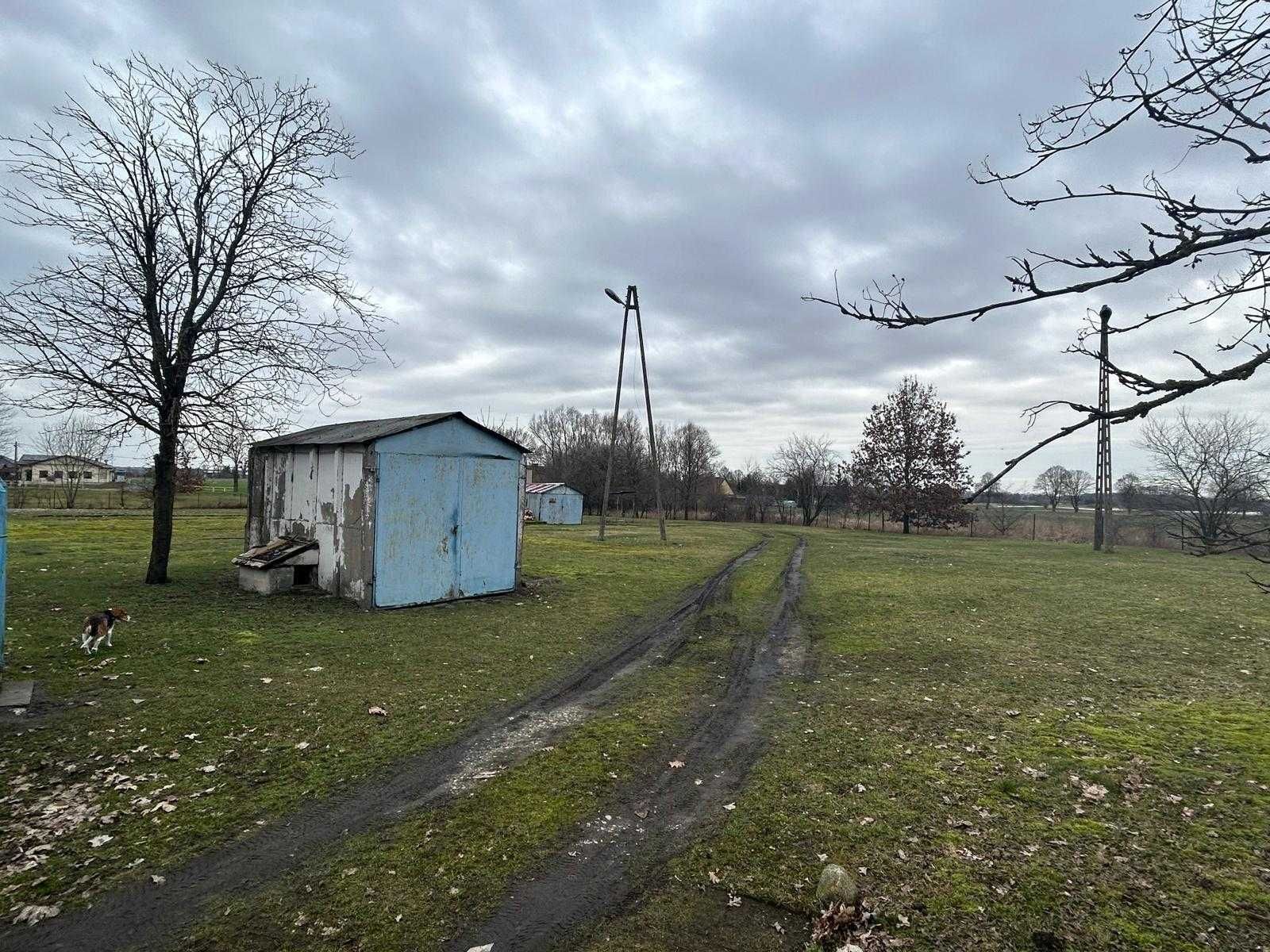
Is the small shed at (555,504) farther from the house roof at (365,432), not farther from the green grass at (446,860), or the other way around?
the green grass at (446,860)

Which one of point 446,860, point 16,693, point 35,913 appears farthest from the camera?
point 16,693

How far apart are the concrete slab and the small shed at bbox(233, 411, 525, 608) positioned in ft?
15.5

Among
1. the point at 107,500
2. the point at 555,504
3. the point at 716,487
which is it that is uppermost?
the point at 716,487

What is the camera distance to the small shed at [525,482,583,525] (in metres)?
41.1

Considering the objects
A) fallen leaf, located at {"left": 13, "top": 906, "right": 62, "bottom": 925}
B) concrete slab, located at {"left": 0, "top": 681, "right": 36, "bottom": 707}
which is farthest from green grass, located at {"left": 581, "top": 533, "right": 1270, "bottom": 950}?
concrete slab, located at {"left": 0, "top": 681, "right": 36, "bottom": 707}

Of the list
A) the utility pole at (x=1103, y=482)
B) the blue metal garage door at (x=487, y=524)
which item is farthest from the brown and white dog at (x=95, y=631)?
the utility pole at (x=1103, y=482)

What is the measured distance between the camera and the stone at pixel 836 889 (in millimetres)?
3189

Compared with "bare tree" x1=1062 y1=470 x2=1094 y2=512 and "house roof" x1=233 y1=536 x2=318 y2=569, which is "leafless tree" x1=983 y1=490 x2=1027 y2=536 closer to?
"bare tree" x1=1062 y1=470 x2=1094 y2=512

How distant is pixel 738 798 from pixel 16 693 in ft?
22.1

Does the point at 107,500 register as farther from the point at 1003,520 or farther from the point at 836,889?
the point at 1003,520

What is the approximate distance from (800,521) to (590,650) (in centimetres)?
4802

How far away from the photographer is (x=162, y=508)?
11.9 metres

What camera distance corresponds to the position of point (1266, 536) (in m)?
2.50

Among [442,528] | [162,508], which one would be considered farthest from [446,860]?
[162,508]
